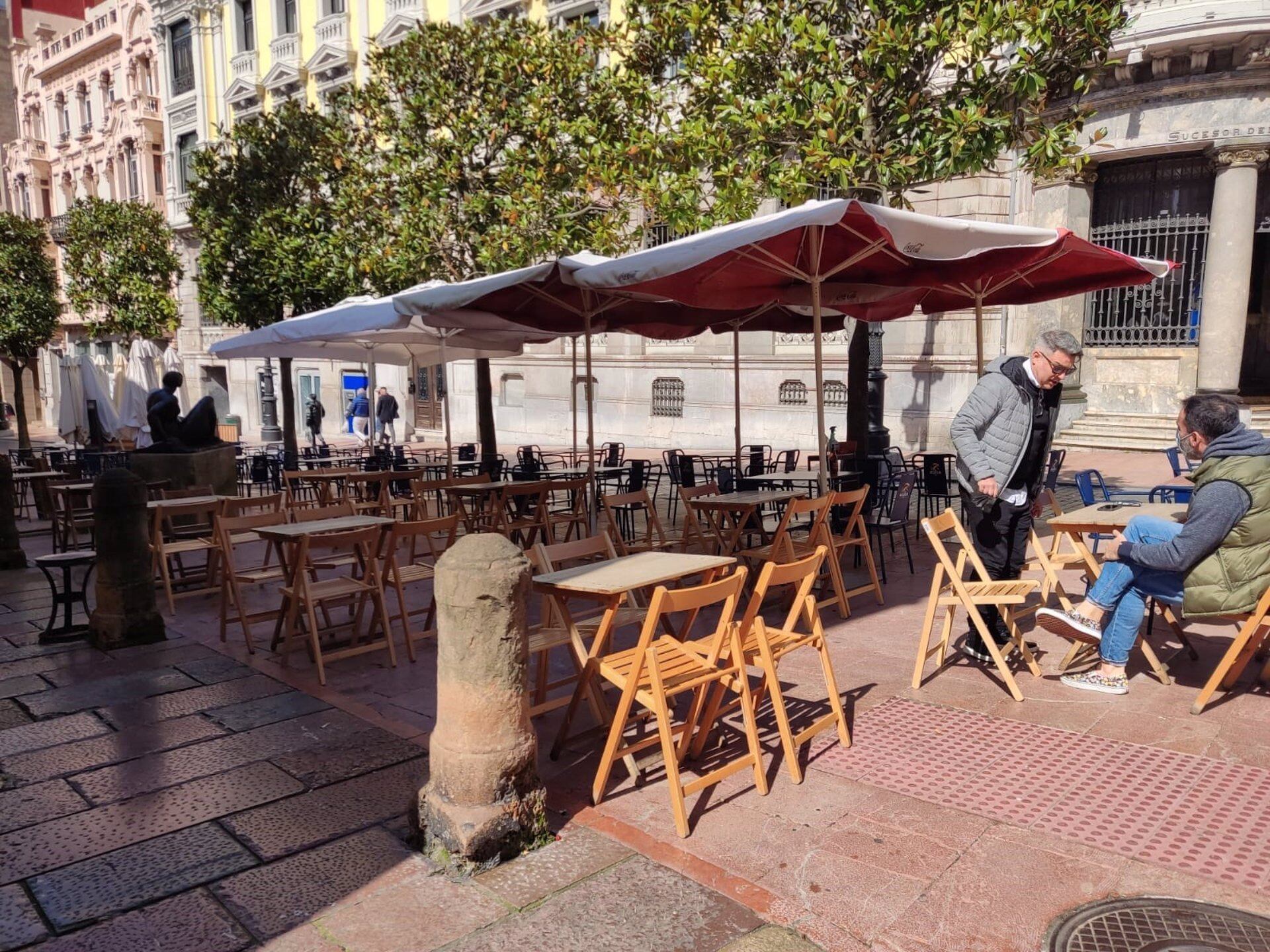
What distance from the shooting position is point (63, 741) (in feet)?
15.2

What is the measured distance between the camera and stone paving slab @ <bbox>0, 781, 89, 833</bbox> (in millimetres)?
3787

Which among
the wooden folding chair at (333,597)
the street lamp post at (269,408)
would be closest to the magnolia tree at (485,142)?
the wooden folding chair at (333,597)

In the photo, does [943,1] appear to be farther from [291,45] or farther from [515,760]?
[291,45]

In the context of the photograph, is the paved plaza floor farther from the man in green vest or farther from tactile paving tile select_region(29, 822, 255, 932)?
the man in green vest

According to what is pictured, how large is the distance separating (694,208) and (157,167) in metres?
34.8

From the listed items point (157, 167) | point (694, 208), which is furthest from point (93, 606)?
point (157, 167)

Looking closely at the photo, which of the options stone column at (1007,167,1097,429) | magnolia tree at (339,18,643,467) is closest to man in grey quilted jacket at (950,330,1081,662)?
magnolia tree at (339,18,643,467)

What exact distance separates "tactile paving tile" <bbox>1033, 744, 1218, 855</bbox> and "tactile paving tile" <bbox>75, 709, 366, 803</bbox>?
10.6 feet

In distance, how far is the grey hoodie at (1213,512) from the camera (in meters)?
4.33

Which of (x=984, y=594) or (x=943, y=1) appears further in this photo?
(x=943, y=1)

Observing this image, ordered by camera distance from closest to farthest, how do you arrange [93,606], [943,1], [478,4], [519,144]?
[93,606] → [943,1] → [519,144] → [478,4]

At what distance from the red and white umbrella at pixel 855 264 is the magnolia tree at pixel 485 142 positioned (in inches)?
190

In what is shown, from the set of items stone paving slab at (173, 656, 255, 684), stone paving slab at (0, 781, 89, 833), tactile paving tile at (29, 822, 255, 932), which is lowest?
tactile paving tile at (29, 822, 255, 932)

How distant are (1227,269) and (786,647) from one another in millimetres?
14497
